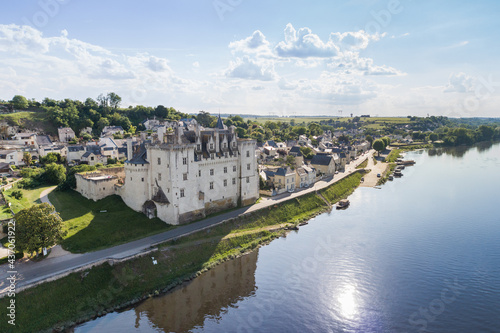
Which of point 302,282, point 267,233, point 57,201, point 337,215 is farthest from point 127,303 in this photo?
point 337,215

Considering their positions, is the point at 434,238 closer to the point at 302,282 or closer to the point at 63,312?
the point at 302,282

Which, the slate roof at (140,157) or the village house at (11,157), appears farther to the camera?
the village house at (11,157)

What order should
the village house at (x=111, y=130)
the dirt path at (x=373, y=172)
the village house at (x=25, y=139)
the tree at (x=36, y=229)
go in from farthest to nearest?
1. the village house at (x=111, y=130)
2. the dirt path at (x=373, y=172)
3. the village house at (x=25, y=139)
4. the tree at (x=36, y=229)

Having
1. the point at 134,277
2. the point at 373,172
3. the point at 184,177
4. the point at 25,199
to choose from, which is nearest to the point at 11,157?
the point at 25,199

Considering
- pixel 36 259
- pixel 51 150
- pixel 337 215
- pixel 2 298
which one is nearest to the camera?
pixel 2 298

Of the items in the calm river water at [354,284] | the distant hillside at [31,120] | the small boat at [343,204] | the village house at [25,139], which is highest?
the distant hillside at [31,120]

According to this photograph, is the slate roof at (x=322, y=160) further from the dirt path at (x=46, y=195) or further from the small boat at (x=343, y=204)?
the dirt path at (x=46, y=195)

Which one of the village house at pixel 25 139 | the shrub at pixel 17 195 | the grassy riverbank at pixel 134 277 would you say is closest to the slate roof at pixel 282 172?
the grassy riverbank at pixel 134 277
